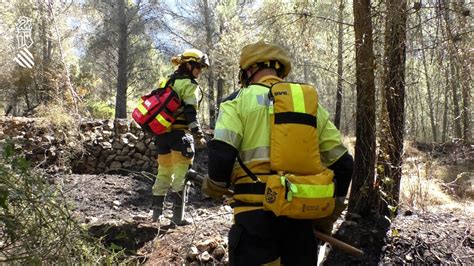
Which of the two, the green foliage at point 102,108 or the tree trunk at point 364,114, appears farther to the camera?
the green foliage at point 102,108

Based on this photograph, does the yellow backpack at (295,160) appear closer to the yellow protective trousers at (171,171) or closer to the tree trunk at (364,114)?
the tree trunk at (364,114)

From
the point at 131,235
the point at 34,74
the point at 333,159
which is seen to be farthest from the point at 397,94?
the point at 34,74

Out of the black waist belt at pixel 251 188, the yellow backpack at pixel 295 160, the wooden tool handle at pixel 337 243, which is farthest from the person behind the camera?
the wooden tool handle at pixel 337 243

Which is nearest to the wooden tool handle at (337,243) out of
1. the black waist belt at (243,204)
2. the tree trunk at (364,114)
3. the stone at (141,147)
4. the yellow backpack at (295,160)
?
the yellow backpack at (295,160)

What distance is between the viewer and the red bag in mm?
4840

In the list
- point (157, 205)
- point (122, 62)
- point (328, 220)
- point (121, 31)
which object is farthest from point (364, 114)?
point (121, 31)

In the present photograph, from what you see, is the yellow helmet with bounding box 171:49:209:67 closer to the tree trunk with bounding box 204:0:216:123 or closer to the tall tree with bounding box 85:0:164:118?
the tall tree with bounding box 85:0:164:118

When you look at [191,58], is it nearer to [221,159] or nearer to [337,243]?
[221,159]

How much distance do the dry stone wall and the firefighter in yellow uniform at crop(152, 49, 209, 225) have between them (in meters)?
4.22

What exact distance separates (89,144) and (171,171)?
5.17 m

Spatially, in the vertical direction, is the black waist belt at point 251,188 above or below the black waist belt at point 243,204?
above

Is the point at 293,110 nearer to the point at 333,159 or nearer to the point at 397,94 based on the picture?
the point at 333,159

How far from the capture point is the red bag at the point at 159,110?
191 inches

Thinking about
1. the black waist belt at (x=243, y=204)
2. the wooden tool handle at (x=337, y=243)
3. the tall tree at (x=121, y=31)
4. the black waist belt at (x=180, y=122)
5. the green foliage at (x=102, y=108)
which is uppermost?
the tall tree at (x=121, y=31)
